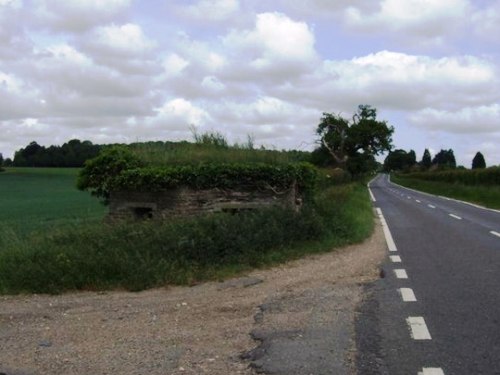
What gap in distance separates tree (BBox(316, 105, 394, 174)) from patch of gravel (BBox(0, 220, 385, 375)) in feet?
199

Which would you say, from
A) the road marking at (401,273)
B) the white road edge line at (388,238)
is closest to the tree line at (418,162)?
the white road edge line at (388,238)

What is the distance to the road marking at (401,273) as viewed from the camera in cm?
1013

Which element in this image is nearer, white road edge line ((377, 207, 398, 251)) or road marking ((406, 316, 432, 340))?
road marking ((406, 316, 432, 340))

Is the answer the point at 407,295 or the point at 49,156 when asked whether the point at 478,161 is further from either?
the point at 407,295

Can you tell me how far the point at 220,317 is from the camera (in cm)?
743

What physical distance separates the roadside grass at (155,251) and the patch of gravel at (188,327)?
1.22 feet

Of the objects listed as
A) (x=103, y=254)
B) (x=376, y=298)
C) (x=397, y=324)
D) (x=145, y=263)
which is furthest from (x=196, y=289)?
(x=397, y=324)

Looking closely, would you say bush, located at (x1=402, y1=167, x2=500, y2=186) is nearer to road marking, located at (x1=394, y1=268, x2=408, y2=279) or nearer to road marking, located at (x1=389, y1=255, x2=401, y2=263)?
road marking, located at (x1=389, y1=255, x2=401, y2=263)

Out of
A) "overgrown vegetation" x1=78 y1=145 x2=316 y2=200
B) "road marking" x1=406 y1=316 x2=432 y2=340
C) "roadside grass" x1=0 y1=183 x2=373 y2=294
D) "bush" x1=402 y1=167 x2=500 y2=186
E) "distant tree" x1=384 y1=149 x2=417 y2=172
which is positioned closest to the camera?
"road marking" x1=406 y1=316 x2=432 y2=340

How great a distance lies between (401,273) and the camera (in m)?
10.5

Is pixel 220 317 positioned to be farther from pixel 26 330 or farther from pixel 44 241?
pixel 44 241

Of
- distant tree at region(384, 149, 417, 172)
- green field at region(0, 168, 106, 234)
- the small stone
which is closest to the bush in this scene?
green field at region(0, 168, 106, 234)

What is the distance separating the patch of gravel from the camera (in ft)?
18.5

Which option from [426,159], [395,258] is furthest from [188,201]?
[426,159]
